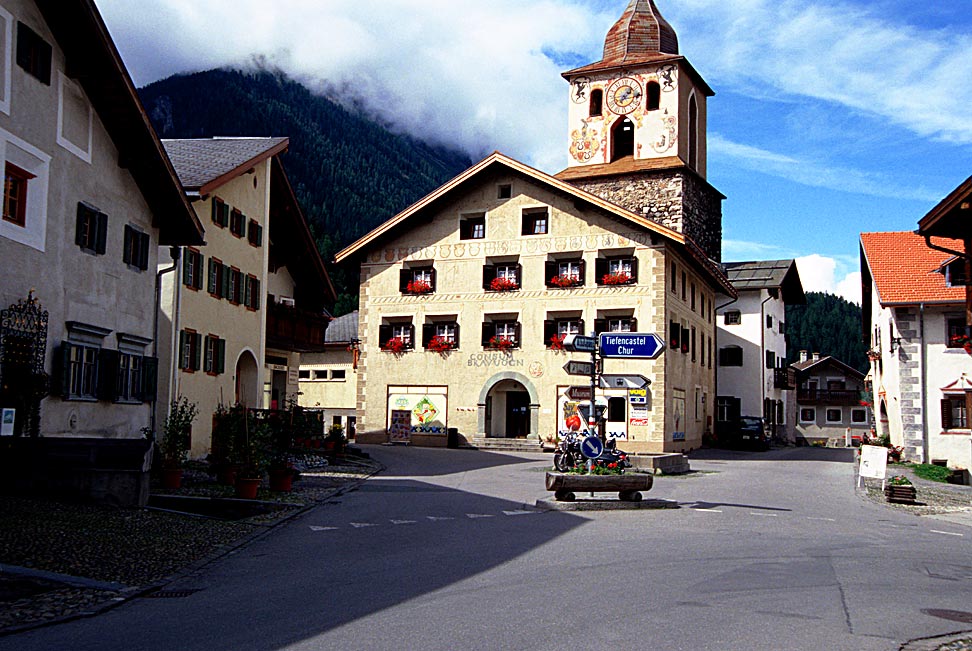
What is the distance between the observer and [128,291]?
20.8 meters

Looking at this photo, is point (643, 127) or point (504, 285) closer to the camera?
point (504, 285)

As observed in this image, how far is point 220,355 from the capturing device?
92.3 feet

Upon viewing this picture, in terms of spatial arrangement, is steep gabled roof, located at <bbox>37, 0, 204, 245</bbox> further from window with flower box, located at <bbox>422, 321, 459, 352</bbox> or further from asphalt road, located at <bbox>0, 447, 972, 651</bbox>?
window with flower box, located at <bbox>422, 321, 459, 352</bbox>

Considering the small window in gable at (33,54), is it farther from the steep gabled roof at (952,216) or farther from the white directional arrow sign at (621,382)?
the steep gabled roof at (952,216)

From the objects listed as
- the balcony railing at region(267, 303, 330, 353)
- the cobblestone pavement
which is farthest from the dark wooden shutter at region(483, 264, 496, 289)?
the cobblestone pavement

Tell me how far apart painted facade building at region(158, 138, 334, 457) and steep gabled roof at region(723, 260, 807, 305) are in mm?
30233

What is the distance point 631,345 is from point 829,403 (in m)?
75.7

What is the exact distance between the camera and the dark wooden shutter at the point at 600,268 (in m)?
40.8

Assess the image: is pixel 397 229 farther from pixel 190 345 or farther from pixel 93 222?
pixel 93 222

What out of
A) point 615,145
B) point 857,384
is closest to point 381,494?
point 615,145

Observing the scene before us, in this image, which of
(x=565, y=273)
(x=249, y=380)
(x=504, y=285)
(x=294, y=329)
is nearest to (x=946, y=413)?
(x=565, y=273)

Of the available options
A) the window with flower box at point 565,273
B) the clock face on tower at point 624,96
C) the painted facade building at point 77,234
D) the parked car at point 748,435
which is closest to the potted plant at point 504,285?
the window with flower box at point 565,273

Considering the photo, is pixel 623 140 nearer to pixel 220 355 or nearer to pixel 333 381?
pixel 333 381

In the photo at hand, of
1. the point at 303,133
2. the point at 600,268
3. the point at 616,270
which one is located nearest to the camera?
the point at 616,270
